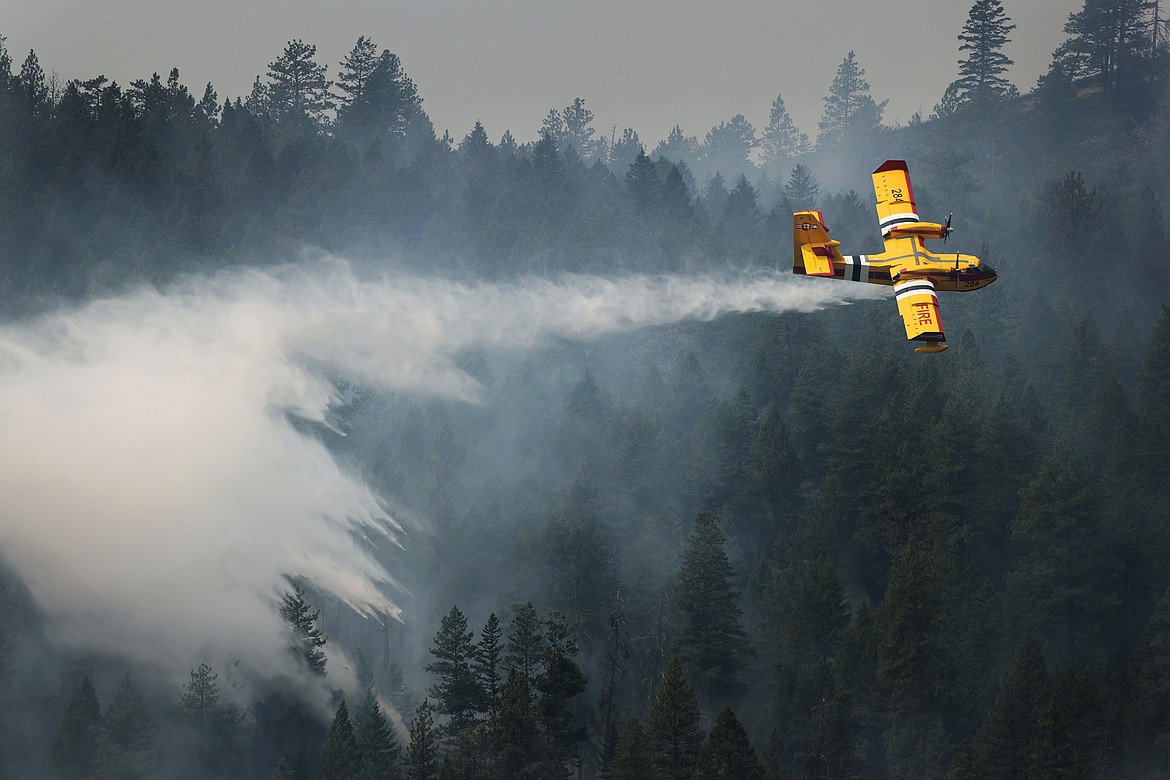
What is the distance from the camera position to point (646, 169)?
11625 centimetres

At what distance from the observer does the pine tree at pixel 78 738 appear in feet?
209

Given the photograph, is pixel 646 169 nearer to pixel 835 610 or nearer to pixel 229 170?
pixel 229 170

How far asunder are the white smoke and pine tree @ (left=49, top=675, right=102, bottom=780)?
5.93m

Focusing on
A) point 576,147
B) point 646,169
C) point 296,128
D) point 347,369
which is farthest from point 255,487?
point 576,147

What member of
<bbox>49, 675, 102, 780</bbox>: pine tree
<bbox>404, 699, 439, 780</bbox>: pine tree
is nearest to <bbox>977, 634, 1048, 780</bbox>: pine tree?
<bbox>404, 699, 439, 780</bbox>: pine tree

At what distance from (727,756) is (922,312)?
768 inches

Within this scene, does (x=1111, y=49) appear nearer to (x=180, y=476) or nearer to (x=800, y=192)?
(x=800, y=192)

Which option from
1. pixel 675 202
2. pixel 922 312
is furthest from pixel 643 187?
pixel 922 312

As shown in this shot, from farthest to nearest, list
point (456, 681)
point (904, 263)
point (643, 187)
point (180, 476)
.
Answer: point (643, 187) < point (180, 476) < point (456, 681) < point (904, 263)

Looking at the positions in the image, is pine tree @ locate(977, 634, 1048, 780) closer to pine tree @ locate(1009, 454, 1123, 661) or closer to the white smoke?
pine tree @ locate(1009, 454, 1123, 661)

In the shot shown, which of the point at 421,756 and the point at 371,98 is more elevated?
the point at 371,98

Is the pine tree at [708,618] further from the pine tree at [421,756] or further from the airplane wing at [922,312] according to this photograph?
the airplane wing at [922,312]

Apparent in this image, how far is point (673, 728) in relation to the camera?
177 feet

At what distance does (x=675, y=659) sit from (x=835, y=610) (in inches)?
442
